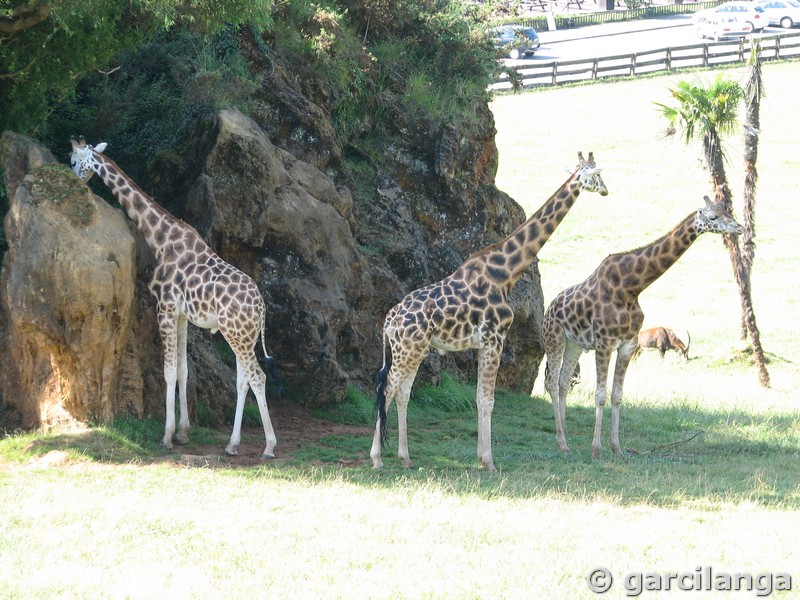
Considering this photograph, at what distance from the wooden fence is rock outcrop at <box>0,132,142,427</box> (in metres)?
43.2

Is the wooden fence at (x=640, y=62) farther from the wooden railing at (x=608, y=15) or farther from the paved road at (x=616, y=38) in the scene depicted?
the wooden railing at (x=608, y=15)

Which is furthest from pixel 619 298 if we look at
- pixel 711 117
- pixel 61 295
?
pixel 711 117

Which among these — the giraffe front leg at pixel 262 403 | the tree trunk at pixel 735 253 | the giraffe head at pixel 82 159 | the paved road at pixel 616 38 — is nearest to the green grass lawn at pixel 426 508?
the giraffe front leg at pixel 262 403

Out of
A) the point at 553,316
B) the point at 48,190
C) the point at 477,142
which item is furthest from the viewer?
the point at 477,142

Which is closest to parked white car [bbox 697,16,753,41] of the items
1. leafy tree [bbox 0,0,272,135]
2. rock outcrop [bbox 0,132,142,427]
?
leafy tree [bbox 0,0,272,135]

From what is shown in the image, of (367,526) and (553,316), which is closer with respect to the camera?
(367,526)

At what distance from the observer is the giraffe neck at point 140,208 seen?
47.4ft

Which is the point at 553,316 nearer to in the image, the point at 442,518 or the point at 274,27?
the point at 442,518

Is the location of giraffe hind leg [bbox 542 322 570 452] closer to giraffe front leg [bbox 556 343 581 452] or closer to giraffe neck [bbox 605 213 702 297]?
giraffe front leg [bbox 556 343 581 452]

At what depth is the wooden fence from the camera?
55.1 metres

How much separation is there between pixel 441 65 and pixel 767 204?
23.3 m

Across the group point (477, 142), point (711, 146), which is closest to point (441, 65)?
point (477, 142)

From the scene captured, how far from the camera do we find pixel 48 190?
13359 millimetres

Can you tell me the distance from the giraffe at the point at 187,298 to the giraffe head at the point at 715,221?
20.4 ft
